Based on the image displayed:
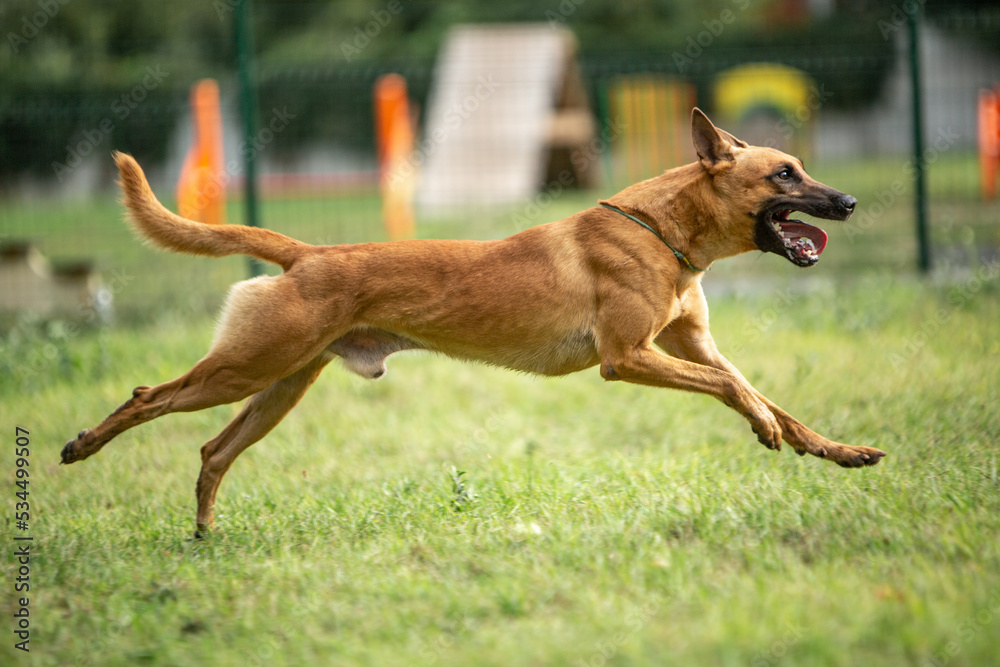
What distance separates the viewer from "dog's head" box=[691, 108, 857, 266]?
4.47 metres

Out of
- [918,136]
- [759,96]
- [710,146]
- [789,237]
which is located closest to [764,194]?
[789,237]

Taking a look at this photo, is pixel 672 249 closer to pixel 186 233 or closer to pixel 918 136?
pixel 186 233

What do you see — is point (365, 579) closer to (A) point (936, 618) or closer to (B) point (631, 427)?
(A) point (936, 618)

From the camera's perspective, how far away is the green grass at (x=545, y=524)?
3.11m

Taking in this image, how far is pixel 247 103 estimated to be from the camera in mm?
9672

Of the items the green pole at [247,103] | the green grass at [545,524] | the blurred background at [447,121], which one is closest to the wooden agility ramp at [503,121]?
the blurred background at [447,121]

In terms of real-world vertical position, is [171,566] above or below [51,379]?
above

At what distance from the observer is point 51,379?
790cm

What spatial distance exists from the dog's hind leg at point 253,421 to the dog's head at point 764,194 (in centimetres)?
220

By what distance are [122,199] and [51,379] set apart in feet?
12.8

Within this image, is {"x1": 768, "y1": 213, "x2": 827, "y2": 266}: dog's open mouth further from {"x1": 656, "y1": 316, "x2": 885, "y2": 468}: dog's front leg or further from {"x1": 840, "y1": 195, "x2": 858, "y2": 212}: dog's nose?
{"x1": 656, "y1": 316, "x2": 885, "y2": 468}: dog's front leg

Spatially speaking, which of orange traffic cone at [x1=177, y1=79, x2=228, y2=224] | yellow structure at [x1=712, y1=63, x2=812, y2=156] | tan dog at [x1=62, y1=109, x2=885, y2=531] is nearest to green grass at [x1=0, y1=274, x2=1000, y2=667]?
tan dog at [x1=62, y1=109, x2=885, y2=531]

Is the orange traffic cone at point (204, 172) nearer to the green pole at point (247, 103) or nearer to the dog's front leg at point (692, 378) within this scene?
the green pole at point (247, 103)

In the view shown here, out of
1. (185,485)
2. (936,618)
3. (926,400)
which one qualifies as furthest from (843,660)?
(185,485)
